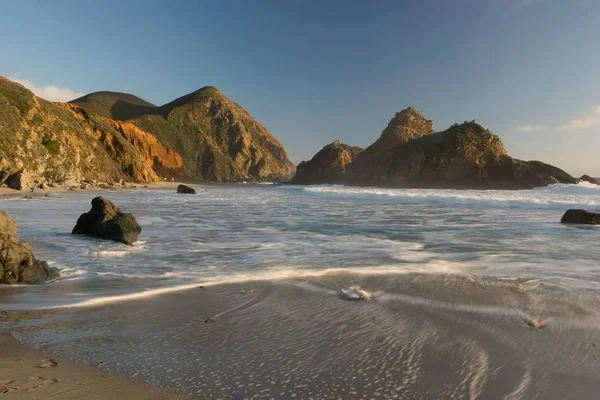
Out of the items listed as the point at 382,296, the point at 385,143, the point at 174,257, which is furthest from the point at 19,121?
the point at 385,143

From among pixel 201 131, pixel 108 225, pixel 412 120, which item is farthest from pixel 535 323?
pixel 201 131

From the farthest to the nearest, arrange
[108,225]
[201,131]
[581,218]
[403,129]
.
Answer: [201,131] → [403,129] → [581,218] → [108,225]

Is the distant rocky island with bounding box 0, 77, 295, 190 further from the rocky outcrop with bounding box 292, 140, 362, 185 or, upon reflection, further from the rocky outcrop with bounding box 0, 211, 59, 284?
the rocky outcrop with bounding box 292, 140, 362, 185

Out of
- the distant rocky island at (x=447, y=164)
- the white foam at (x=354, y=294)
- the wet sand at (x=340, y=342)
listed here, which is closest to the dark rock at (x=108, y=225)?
the wet sand at (x=340, y=342)

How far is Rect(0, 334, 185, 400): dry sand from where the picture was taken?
2504 mm

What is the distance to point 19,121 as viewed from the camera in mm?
42062

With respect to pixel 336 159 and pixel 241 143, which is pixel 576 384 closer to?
pixel 336 159

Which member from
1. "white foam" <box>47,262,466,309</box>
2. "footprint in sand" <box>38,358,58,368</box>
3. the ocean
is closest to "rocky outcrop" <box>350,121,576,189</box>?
the ocean

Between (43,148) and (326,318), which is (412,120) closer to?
(43,148)

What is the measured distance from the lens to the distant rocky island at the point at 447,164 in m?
80.6

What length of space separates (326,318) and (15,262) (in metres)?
4.61

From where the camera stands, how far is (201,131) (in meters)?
174

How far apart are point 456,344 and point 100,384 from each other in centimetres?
296

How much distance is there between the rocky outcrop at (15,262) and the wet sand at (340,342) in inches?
68.7
